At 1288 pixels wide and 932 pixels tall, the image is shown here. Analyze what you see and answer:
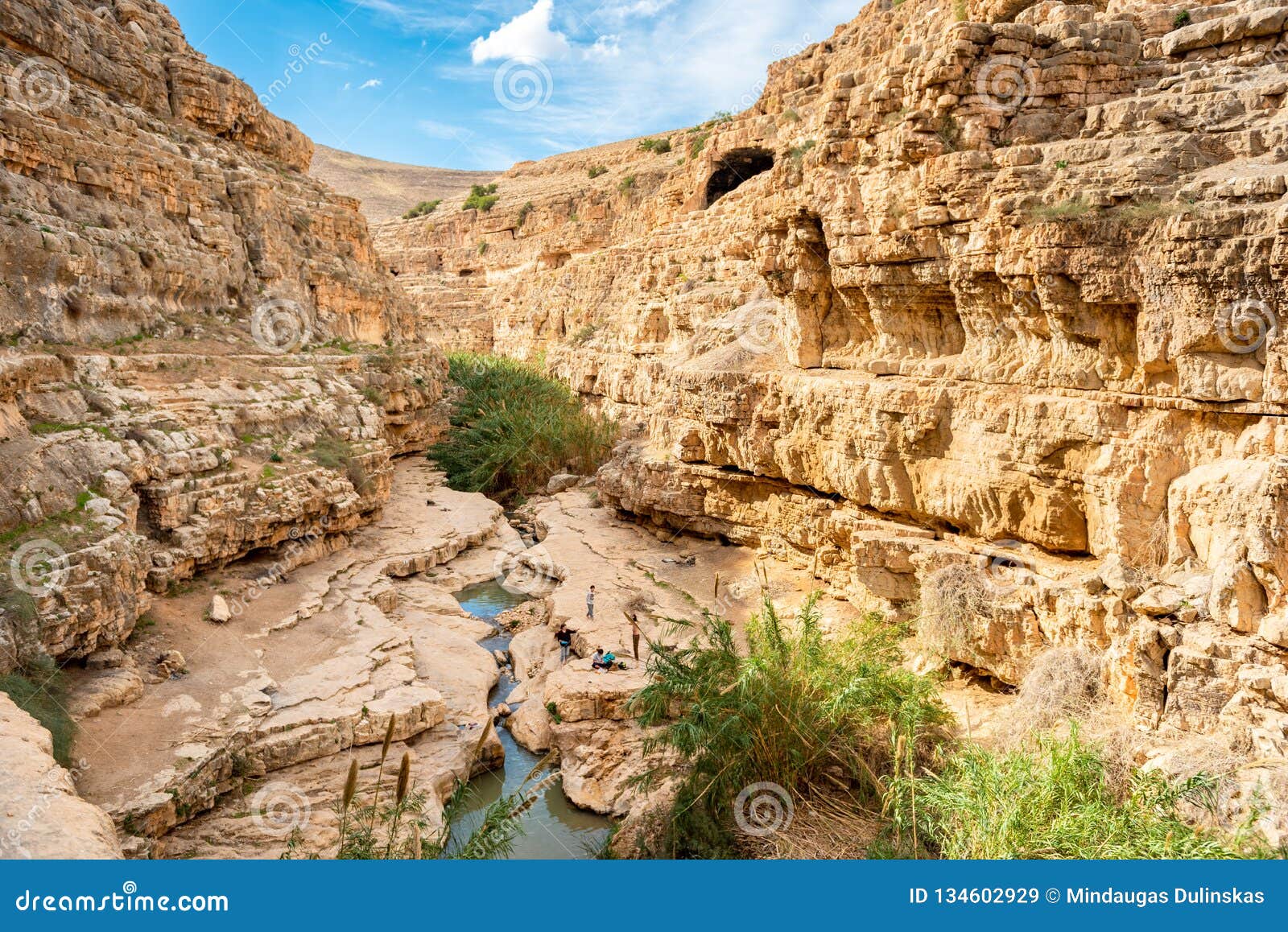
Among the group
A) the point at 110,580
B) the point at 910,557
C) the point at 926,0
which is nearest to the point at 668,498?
the point at 910,557

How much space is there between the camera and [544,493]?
22.8 m

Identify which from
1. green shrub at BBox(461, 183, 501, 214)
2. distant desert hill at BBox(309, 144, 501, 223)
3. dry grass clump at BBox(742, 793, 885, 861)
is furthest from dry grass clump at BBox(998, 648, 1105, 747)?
distant desert hill at BBox(309, 144, 501, 223)

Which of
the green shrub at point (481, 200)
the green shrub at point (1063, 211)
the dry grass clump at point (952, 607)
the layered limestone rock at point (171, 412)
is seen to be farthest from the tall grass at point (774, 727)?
the green shrub at point (481, 200)

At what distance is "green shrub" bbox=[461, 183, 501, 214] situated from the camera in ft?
150

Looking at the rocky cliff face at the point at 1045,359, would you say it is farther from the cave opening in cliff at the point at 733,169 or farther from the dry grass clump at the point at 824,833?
the cave opening in cliff at the point at 733,169

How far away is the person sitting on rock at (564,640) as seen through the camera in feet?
41.9

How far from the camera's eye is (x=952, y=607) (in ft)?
31.8

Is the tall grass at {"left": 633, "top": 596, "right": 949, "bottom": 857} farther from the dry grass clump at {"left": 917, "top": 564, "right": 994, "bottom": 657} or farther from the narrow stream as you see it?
the narrow stream

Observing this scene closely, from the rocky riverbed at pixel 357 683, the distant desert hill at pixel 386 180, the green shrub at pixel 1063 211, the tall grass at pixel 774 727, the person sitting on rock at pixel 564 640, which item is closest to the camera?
the tall grass at pixel 774 727

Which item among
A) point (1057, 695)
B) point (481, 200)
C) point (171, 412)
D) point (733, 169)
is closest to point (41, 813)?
point (1057, 695)

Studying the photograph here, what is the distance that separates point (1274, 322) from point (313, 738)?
1033 centimetres

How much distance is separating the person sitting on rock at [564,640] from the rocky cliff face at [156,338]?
16.4 ft

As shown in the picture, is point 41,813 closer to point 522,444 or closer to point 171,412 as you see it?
point 171,412

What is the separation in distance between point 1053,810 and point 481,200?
4496 cm
